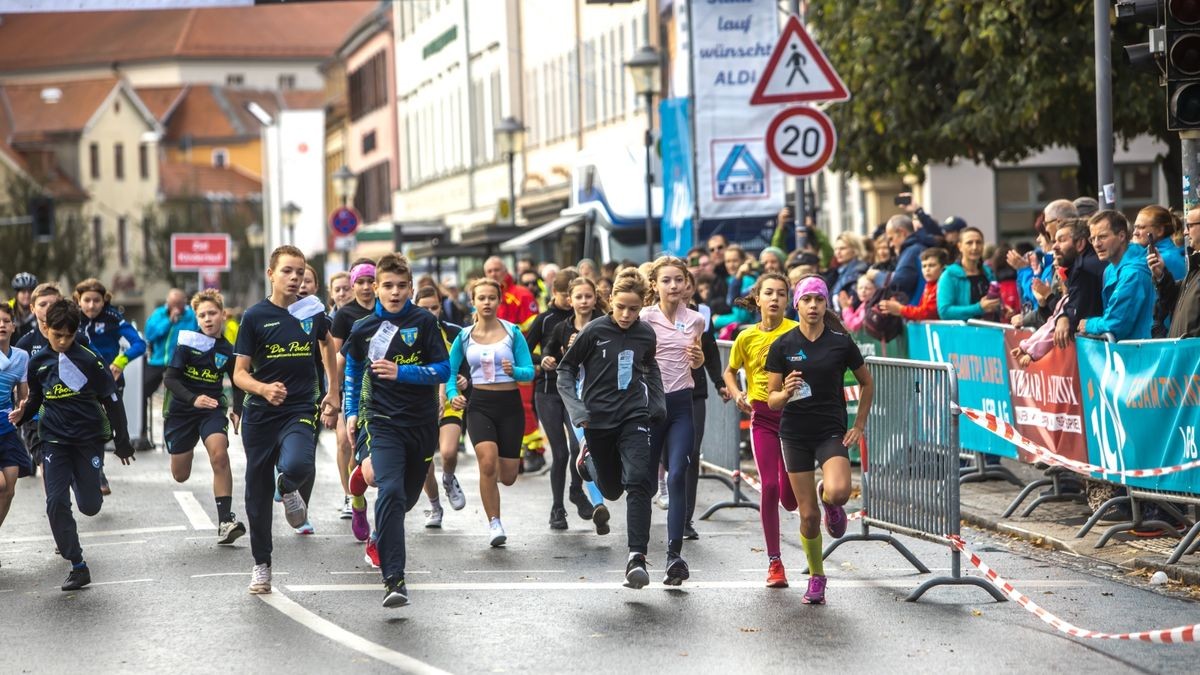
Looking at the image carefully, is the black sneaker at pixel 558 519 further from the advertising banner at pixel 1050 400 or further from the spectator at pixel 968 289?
the spectator at pixel 968 289

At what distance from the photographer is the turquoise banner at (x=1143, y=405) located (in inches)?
460

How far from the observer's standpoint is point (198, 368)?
596 inches

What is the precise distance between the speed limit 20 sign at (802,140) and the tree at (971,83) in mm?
3479

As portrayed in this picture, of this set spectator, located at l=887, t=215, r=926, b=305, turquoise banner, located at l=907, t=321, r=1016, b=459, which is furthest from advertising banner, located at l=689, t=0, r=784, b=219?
turquoise banner, located at l=907, t=321, r=1016, b=459

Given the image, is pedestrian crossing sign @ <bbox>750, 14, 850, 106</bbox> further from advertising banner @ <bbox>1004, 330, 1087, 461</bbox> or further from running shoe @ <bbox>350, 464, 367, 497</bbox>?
running shoe @ <bbox>350, 464, 367, 497</bbox>

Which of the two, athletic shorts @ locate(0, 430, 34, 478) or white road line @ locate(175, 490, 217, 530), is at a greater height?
athletic shorts @ locate(0, 430, 34, 478)

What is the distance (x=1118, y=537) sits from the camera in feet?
42.0

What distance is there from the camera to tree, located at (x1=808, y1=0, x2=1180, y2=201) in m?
20.5

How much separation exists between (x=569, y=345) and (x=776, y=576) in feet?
8.66

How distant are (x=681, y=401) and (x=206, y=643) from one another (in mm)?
3706

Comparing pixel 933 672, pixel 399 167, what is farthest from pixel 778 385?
pixel 399 167

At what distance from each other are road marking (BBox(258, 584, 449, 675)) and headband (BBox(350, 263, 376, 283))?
3476mm

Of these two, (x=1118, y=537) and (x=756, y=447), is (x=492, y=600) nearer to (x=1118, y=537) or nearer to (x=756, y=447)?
(x=756, y=447)

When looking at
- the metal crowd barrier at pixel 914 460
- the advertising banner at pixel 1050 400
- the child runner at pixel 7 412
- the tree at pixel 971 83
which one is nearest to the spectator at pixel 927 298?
the advertising banner at pixel 1050 400
